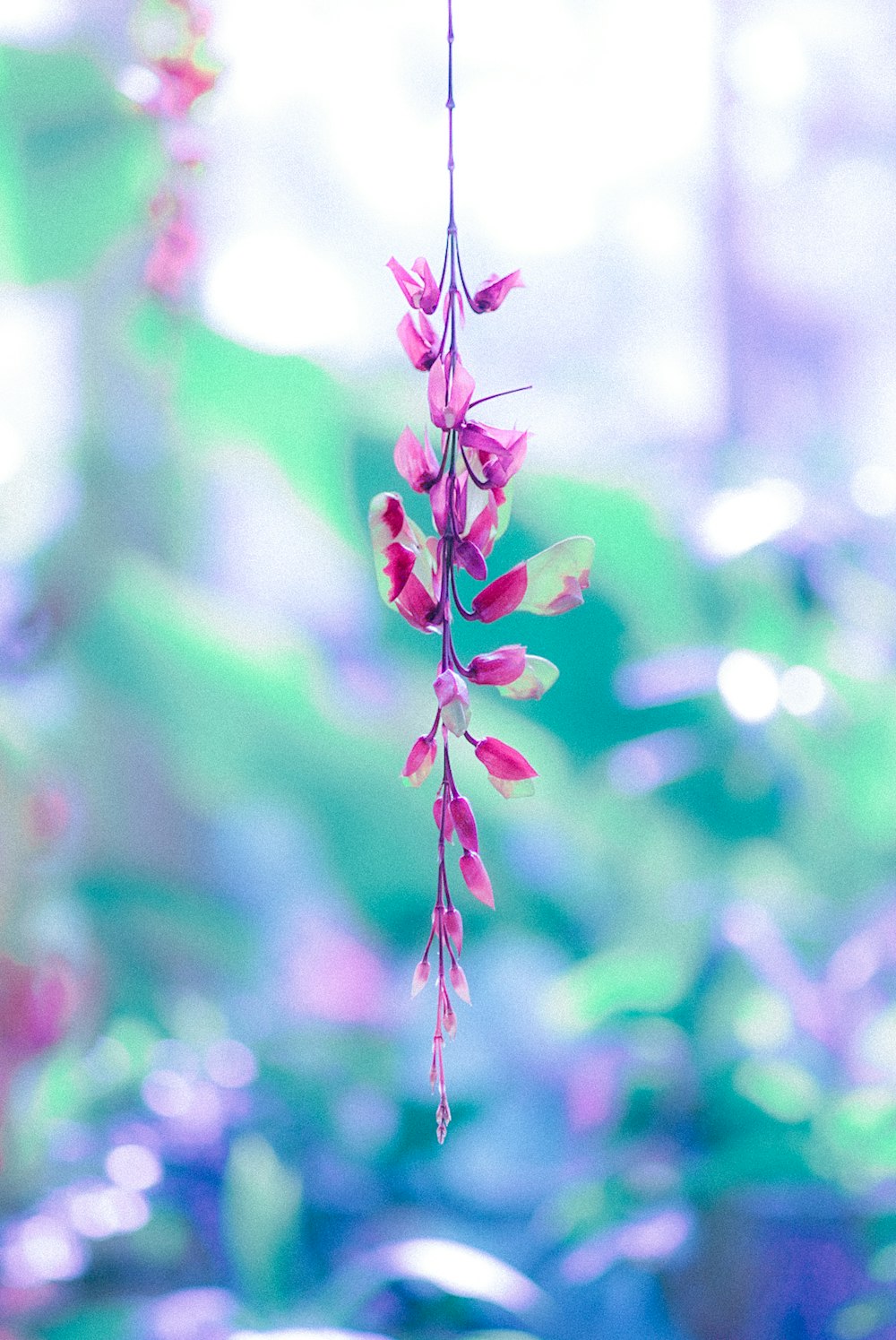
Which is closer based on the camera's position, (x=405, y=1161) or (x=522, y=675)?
(x=522, y=675)

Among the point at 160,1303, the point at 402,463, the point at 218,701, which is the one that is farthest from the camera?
the point at 218,701

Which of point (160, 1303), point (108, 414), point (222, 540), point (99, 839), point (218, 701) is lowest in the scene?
point (160, 1303)

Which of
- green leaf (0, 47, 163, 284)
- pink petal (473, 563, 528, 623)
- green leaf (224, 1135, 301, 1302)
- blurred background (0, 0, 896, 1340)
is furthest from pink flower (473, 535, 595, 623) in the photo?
green leaf (224, 1135, 301, 1302)

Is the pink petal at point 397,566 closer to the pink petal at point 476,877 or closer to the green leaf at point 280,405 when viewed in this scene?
the pink petal at point 476,877

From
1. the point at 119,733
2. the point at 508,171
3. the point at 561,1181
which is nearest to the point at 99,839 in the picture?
the point at 119,733

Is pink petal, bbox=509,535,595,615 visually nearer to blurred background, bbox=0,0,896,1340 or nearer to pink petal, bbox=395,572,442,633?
pink petal, bbox=395,572,442,633

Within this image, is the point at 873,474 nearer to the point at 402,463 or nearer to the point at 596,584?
the point at 596,584

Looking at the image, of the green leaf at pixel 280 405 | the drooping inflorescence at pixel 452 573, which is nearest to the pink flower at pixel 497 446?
the drooping inflorescence at pixel 452 573
